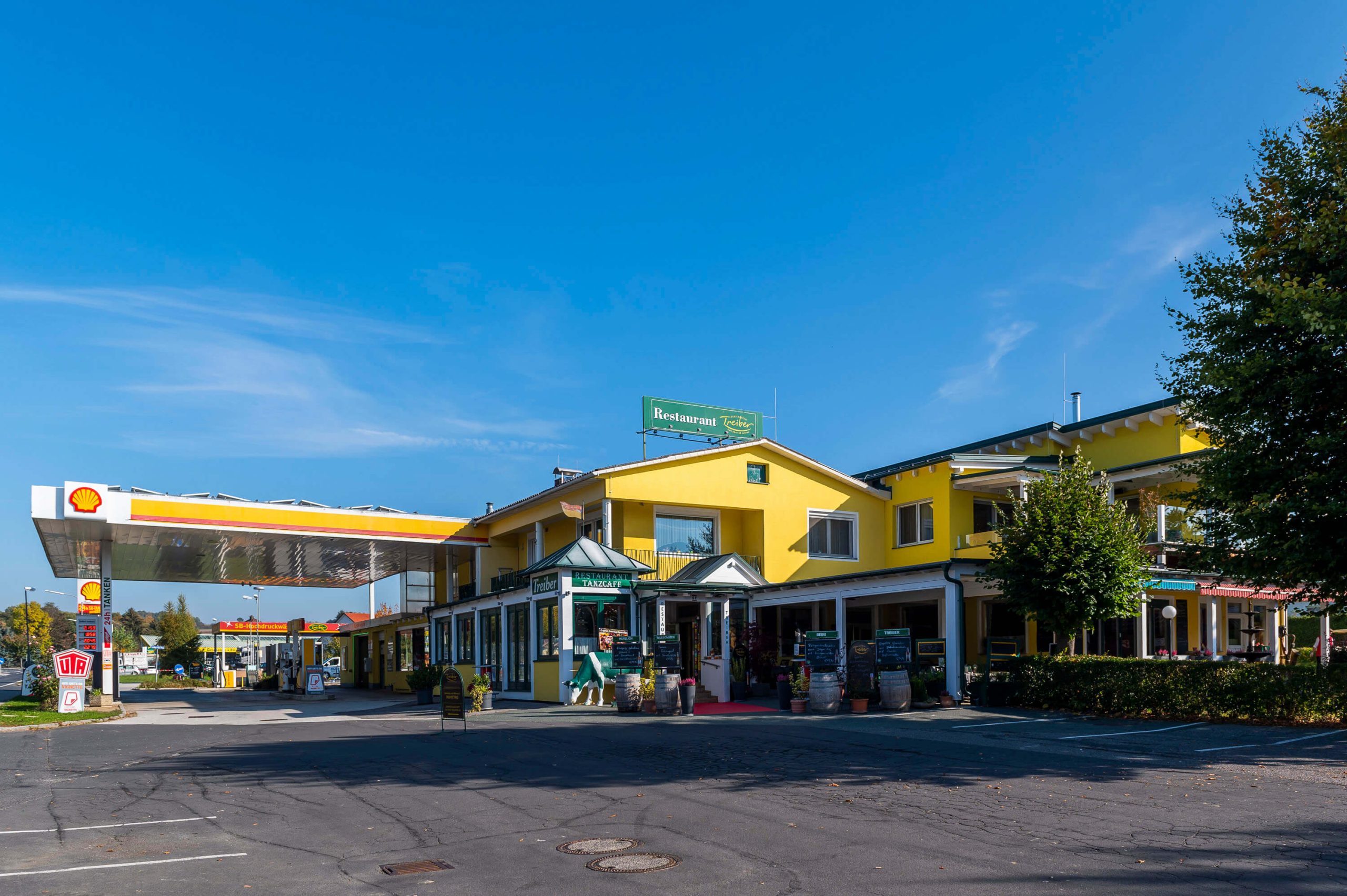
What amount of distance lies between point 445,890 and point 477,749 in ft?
30.2

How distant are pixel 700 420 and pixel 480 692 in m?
14.9

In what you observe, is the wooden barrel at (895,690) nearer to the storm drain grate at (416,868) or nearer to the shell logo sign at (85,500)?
the storm drain grate at (416,868)

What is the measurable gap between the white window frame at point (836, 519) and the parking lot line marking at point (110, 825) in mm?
26385

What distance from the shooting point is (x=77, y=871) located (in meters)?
7.98

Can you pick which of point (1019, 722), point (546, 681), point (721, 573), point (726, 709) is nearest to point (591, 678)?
point (546, 681)

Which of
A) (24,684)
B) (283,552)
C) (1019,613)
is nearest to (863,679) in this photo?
(1019,613)

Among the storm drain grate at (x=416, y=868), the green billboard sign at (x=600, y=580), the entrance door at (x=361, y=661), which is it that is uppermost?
the green billboard sign at (x=600, y=580)

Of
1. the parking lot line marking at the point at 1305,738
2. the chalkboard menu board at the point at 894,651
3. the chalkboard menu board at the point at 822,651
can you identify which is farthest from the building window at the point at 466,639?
the parking lot line marking at the point at 1305,738

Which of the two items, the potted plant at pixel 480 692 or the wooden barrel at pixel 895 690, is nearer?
the wooden barrel at pixel 895 690

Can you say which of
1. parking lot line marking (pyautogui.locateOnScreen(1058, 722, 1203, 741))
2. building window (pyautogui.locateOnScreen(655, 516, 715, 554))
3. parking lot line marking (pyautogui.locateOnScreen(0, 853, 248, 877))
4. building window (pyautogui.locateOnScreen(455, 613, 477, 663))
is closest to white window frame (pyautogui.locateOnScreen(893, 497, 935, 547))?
building window (pyautogui.locateOnScreen(655, 516, 715, 554))

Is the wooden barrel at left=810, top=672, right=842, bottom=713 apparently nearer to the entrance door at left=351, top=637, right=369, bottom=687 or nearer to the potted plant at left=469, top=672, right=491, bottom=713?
the potted plant at left=469, top=672, right=491, bottom=713

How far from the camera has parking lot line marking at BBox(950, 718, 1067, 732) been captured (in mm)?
18312

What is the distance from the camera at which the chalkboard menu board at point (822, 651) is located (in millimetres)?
23141

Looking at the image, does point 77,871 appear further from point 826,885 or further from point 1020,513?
point 1020,513
